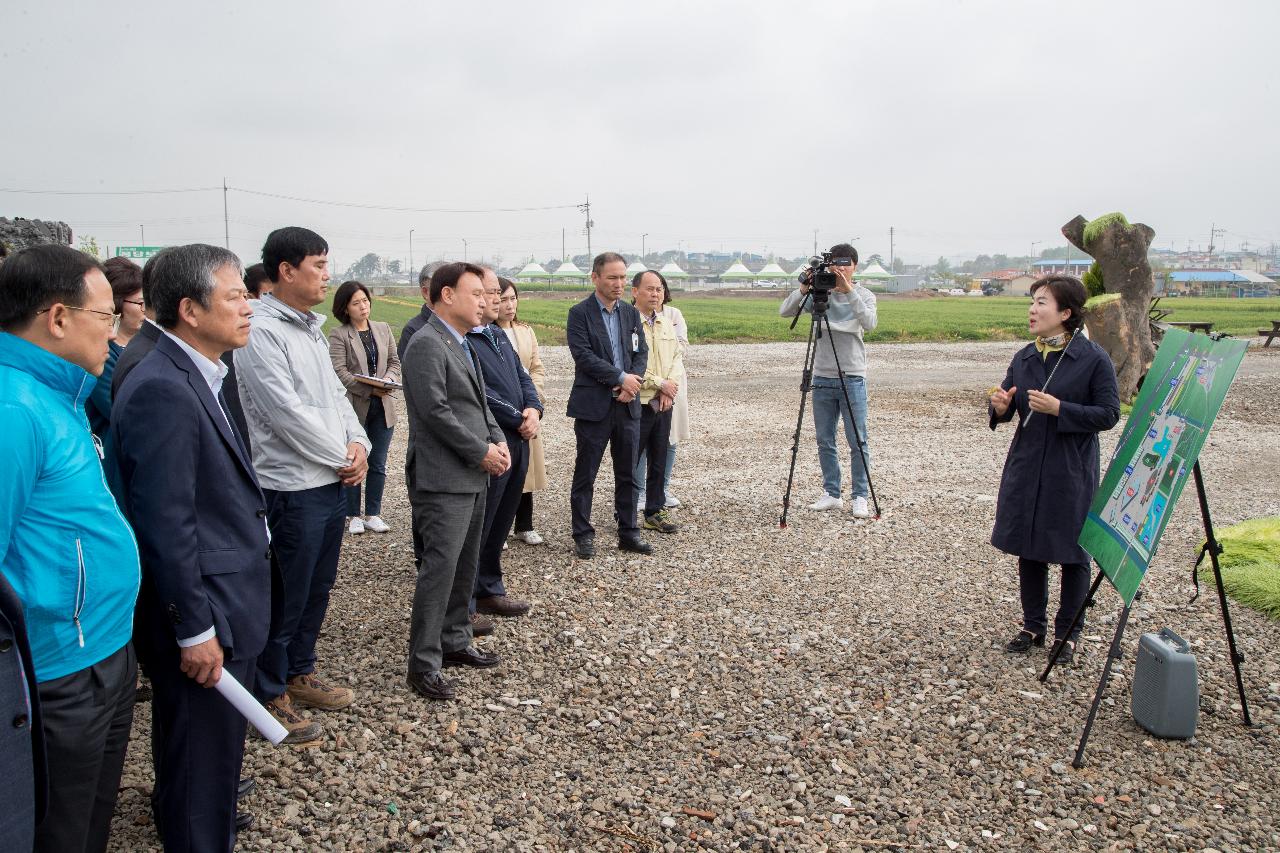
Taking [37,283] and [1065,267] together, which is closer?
[37,283]

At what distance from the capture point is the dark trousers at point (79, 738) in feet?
A: 7.05

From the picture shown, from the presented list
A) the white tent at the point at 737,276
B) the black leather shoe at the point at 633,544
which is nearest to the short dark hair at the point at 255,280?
the black leather shoe at the point at 633,544

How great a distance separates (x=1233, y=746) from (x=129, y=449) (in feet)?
14.6

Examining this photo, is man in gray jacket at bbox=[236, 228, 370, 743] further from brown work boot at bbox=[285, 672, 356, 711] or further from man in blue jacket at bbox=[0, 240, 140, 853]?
man in blue jacket at bbox=[0, 240, 140, 853]

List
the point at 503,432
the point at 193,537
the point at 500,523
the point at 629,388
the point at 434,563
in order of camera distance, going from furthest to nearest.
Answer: the point at 629,388 < the point at 500,523 < the point at 503,432 < the point at 434,563 < the point at 193,537

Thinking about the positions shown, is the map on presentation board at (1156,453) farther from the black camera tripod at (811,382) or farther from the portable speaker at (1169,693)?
the black camera tripod at (811,382)

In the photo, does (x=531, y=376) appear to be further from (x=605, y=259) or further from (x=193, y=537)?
(x=193, y=537)

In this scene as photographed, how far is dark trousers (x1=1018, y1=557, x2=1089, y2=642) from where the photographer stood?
15.2 feet

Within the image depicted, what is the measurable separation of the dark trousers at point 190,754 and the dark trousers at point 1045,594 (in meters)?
3.87

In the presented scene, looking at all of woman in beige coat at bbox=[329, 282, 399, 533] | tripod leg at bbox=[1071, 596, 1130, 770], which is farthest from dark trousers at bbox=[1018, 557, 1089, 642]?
woman in beige coat at bbox=[329, 282, 399, 533]

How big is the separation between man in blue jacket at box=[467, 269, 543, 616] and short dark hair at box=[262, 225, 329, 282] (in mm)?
1293

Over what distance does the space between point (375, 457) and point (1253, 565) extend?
635cm

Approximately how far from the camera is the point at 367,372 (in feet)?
22.4

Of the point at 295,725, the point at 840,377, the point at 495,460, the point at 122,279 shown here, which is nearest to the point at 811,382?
the point at 840,377
